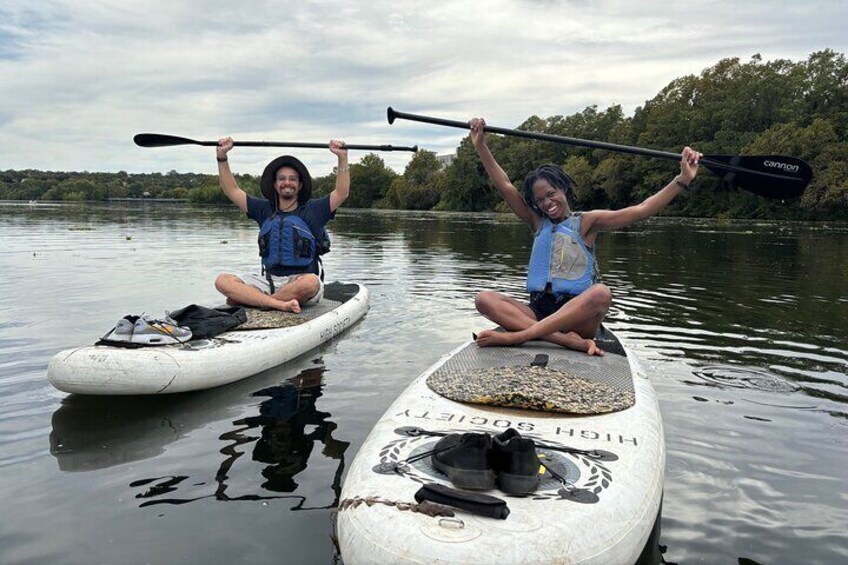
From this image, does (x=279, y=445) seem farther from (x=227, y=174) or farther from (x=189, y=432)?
(x=227, y=174)

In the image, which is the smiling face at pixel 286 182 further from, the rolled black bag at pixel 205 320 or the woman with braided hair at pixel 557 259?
the woman with braided hair at pixel 557 259

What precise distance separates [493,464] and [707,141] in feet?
182

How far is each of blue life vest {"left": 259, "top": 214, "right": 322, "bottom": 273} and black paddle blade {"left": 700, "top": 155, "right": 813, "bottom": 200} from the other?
391 centimetres

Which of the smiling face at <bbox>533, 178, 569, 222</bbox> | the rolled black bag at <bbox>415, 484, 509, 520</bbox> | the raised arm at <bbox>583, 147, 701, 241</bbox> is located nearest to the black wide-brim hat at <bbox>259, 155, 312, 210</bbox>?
the smiling face at <bbox>533, 178, 569, 222</bbox>

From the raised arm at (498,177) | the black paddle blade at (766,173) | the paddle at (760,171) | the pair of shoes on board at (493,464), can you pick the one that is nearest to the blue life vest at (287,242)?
the paddle at (760,171)

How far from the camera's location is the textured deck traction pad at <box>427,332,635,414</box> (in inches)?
141

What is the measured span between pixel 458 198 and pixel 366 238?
2131 inches

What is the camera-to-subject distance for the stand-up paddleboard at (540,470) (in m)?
2.23

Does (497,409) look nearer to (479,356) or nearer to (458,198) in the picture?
(479,356)

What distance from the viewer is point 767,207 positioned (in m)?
44.0

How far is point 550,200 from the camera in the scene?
17.0 ft

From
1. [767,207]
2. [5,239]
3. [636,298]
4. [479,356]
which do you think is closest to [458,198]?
[767,207]

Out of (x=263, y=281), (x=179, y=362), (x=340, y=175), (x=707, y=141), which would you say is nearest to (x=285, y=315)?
(x=263, y=281)

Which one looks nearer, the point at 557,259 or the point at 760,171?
the point at 557,259
